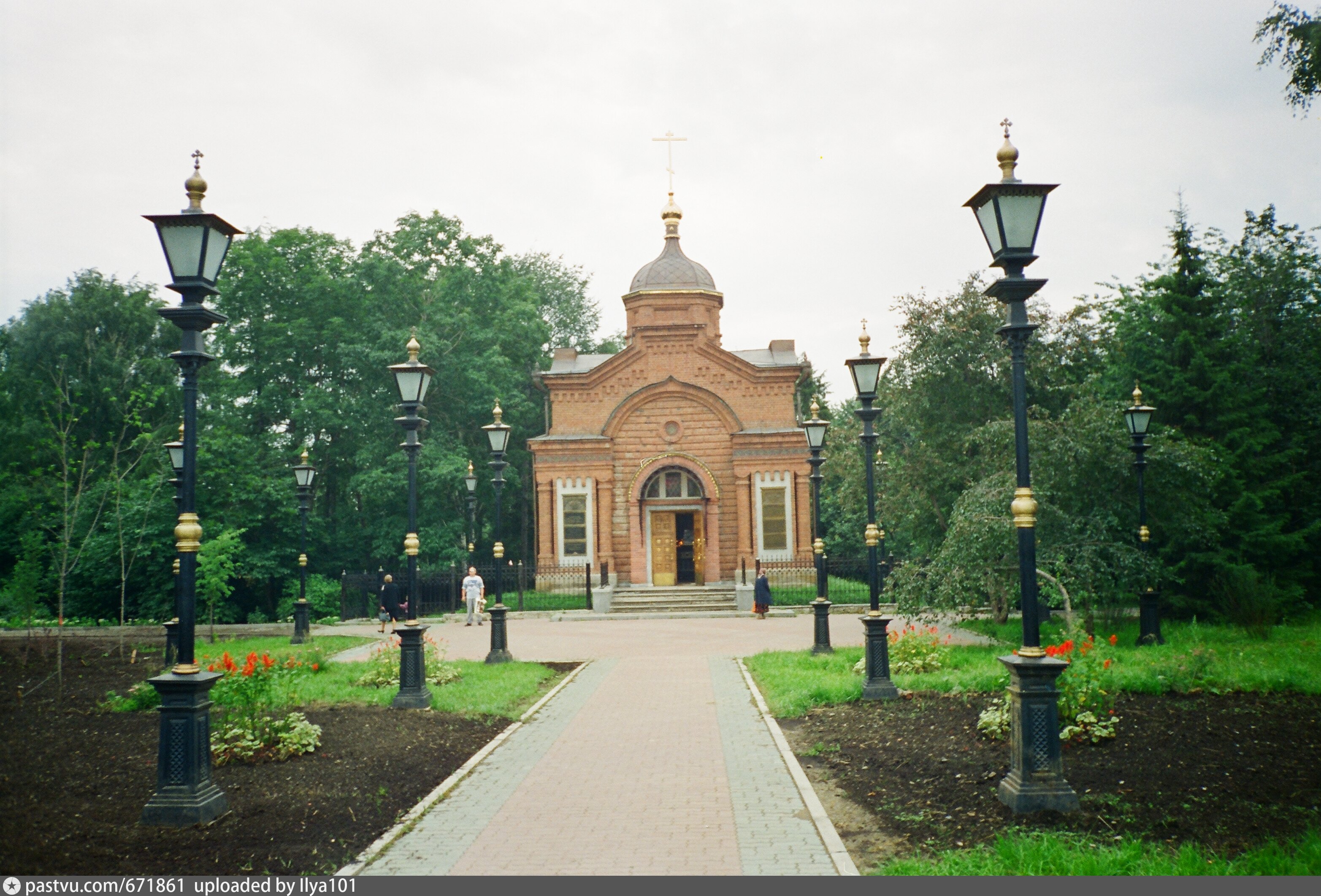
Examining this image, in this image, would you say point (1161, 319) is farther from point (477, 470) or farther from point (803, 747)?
point (477, 470)

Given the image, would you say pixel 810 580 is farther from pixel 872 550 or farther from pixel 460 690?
pixel 460 690

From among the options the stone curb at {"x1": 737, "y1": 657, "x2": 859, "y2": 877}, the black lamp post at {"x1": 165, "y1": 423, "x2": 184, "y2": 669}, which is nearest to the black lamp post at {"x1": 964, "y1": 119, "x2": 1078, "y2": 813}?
the stone curb at {"x1": 737, "y1": 657, "x2": 859, "y2": 877}

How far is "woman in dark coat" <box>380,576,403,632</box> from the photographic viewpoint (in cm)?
2278

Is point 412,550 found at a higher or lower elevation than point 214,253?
lower

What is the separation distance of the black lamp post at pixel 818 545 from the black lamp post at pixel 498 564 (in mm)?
5339

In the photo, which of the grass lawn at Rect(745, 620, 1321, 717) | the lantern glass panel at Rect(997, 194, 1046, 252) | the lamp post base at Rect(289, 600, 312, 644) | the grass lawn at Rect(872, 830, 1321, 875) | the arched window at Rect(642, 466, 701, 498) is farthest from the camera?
the arched window at Rect(642, 466, 701, 498)

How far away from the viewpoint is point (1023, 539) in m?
6.80

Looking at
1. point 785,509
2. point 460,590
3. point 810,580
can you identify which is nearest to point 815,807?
point 810,580

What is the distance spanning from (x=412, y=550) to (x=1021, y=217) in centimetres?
830

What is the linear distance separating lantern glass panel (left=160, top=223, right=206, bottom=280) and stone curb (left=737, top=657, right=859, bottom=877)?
19.7ft

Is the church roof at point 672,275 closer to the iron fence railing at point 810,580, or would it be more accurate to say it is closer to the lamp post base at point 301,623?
the iron fence railing at point 810,580

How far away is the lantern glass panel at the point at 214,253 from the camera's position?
692cm

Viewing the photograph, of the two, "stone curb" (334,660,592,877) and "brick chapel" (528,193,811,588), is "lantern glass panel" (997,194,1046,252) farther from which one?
"brick chapel" (528,193,811,588)

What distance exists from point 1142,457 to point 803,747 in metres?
9.42
